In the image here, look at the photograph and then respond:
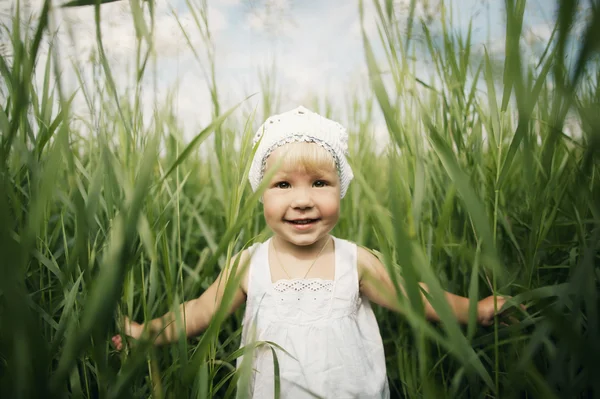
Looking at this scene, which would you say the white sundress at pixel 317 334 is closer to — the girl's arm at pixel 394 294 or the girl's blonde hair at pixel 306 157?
the girl's arm at pixel 394 294

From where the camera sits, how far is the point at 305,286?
1.02 metres

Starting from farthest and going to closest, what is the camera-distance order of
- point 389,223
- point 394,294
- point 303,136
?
point 303,136, point 394,294, point 389,223

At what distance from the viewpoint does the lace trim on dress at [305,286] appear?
3.34 feet

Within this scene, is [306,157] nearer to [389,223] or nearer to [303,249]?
[303,249]

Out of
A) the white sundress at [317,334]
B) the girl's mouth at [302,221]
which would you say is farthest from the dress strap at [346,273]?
the girl's mouth at [302,221]

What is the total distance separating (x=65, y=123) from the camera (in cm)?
42

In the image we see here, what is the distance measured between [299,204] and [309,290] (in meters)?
0.21

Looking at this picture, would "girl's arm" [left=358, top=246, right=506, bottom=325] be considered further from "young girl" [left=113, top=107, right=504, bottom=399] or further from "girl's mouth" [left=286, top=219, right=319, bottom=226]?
"girl's mouth" [left=286, top=219, right=319, bottom=226]

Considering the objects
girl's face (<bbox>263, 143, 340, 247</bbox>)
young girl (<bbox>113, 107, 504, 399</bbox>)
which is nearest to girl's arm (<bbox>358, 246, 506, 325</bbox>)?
young girl (<bbox>113, 107, 504, 399</bbox>)

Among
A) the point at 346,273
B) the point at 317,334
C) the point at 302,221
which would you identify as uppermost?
the point at 302,221

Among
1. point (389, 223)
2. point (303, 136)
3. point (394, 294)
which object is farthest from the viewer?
point (303, 136)

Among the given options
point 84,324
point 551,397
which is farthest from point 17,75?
point 551,397

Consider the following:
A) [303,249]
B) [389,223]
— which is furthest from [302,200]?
[389,223]

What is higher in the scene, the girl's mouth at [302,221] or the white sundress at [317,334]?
the girl's mouth at [302,221]
